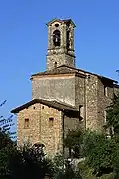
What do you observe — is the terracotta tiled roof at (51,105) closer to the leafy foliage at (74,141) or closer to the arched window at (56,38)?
the leafy foliage at (74,141)

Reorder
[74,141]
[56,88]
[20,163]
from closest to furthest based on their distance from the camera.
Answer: [20,163] → [74,141] → [56,88]

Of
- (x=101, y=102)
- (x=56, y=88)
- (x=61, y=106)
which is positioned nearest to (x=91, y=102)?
(x=101, y=102)

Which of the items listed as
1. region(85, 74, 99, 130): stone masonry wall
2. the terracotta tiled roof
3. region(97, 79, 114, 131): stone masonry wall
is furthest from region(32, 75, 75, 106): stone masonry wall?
region(97, 79, 114, 131): stone masonry wall

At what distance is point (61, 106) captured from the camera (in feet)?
149

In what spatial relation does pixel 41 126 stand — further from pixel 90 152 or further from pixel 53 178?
pixel 53 178

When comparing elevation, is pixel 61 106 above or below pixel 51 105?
below

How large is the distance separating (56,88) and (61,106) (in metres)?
3.56

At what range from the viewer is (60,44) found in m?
55.5

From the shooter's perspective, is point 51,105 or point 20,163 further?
point 51,105

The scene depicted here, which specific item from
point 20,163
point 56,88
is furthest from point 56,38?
point 20,163

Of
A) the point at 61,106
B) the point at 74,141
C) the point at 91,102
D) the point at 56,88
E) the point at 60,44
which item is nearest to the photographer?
the point at 74,141

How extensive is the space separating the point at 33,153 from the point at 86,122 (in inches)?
1084

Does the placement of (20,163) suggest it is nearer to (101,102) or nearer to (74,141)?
(74,141)

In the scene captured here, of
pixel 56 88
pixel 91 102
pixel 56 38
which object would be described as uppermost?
pixel 56 38
